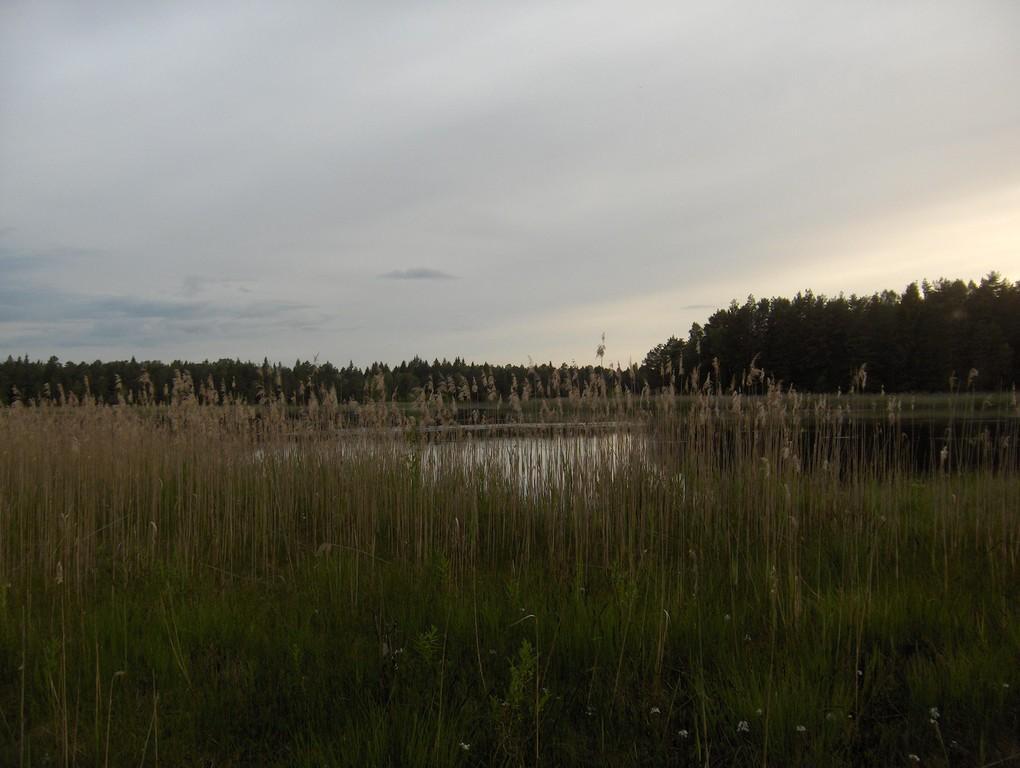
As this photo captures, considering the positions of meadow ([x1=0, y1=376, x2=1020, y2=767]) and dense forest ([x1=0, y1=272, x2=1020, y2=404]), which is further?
dense forest ([x1=0, y1=272, x2=1020, y2=404])

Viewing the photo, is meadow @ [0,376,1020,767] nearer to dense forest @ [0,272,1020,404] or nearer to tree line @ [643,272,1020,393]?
dense forest @ [0,272,1020,404]

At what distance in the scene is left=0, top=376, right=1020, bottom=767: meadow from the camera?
238cm

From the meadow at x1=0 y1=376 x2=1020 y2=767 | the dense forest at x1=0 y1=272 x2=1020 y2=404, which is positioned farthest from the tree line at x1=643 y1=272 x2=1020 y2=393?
the meadow at x1=0 y1=376 x2=1020 y2=767

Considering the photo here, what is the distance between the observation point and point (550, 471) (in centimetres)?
566

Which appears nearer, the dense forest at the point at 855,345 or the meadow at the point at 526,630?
the meadow at the point at 526,630

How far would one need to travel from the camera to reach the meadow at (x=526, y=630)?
2.38m

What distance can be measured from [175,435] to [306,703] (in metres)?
6.81

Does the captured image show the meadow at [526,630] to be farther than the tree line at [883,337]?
No

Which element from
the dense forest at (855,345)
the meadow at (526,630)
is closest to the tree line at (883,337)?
the dense forest at (855,345)

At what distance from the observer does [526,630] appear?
3.17 m

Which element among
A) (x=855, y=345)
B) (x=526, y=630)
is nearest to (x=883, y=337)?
(x=855, y=345)

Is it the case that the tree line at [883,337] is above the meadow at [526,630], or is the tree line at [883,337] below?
above

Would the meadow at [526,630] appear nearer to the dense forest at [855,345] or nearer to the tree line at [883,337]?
the dense forest at [855,345]

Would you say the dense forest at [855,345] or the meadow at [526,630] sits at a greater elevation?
the dense forest at [855,345]
